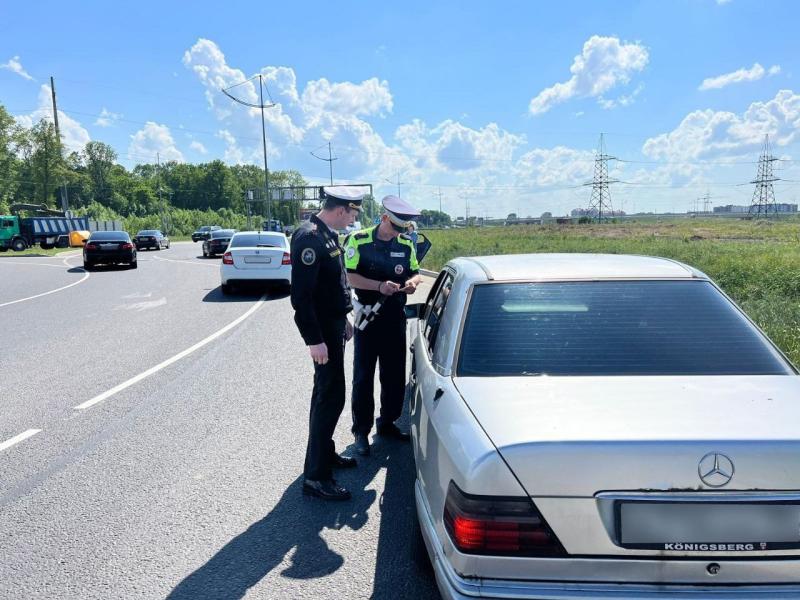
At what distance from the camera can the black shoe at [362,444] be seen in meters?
4.48

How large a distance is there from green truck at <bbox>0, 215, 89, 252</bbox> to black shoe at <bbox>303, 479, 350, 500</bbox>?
143 feet

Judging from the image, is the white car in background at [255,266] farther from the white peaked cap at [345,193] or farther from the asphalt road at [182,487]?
the white peaked cap at [345,193]

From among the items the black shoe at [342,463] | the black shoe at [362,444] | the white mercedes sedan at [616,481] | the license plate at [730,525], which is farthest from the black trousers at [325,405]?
the license plate at [730,525]

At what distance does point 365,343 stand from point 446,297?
4.28 feet

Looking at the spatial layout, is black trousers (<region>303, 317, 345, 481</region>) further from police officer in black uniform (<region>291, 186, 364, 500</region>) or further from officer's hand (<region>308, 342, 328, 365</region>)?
officer's hand (<region>308, 342, 328, 365</region>)

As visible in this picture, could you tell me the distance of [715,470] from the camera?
1.77 metres

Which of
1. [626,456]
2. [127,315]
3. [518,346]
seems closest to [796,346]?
[518,346]

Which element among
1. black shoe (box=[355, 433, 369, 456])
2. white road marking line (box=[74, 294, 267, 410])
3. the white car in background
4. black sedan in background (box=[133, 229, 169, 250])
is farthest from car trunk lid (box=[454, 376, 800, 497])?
black sedan in background (box=[133, 229, 169, 250])

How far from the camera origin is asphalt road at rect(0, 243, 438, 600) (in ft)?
9.52

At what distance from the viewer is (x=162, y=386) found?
6316mm

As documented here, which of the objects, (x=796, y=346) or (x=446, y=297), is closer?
(x=446, y=297)

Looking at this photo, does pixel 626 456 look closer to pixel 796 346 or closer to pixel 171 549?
pixel 171 549

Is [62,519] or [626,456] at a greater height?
[626,456]

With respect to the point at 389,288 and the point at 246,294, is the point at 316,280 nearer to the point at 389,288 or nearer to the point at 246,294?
the point at 389,288
